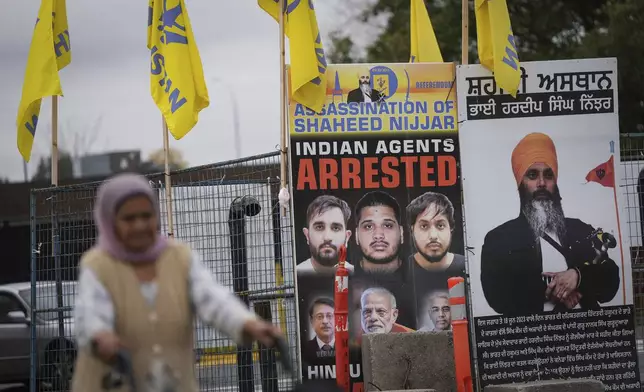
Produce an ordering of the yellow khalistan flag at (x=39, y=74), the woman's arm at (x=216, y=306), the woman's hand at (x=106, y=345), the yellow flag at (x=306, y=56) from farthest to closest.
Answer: the yellow khalistan flag at (x=39, y=74), the yellow flag at (x=306, y=56), the woman's arm at (x=216, y=306), the woman's hand at (x=106, y=345)

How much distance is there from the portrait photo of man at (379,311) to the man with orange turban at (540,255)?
870mm

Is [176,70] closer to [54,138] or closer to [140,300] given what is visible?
[54,138]

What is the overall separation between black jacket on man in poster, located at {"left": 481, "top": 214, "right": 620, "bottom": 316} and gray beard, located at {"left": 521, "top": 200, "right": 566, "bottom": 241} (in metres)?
0.05

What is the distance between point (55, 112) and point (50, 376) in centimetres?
265

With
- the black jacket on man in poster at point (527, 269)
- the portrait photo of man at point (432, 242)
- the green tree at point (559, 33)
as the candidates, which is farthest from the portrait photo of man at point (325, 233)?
the green tree at point (559, 33)

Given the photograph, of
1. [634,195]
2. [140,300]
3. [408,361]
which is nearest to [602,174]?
[634,195]

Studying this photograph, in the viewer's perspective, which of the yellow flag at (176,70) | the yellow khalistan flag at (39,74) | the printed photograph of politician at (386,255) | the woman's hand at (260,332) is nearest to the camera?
the woman's hand at (260,332)

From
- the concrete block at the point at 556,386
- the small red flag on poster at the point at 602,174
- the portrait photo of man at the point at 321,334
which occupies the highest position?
the small red flag on poster at the point at 602,174

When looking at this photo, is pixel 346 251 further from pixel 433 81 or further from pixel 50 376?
pixel 50 376

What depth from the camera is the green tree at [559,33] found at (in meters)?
26.8

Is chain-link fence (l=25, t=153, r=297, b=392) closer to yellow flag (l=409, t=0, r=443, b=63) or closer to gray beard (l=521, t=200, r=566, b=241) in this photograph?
gray beard (l=521, t=200, r=566, b=241)

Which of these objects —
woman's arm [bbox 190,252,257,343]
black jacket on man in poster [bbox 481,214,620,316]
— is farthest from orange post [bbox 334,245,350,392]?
woman's arm [bbox 190,252,257,343]

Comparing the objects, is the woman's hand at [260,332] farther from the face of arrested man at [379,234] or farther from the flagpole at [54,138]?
the flagpole at [54,138]

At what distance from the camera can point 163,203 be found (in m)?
10.8
